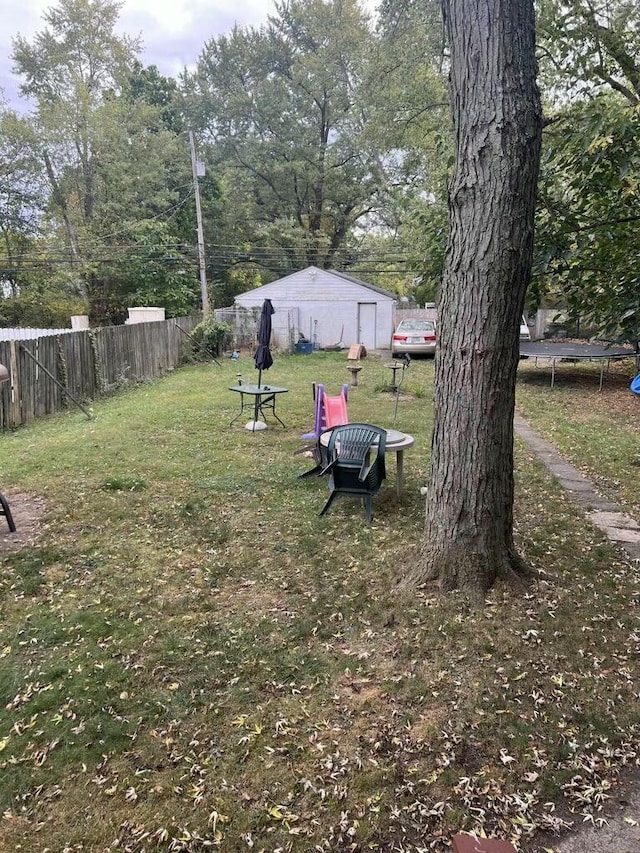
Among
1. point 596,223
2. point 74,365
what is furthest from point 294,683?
point 74,365

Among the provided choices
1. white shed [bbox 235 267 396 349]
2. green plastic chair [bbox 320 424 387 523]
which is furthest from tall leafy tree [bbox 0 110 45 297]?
green plastic chair [bbox 320 424 387 523]

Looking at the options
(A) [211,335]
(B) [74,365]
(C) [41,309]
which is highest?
(C) [41,309]

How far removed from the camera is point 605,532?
412 cm

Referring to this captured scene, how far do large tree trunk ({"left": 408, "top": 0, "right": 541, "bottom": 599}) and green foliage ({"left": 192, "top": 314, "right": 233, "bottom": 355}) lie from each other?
13918 mm

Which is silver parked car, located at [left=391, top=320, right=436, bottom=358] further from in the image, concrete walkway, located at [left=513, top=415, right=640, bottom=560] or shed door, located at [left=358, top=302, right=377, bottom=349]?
concrete walkway, located at [left=513, top=415, right=640, bottom=560]

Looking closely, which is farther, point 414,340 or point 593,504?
point 414,340

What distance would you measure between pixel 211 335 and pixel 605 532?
13910 millimetres

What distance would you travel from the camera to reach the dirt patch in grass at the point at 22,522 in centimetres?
400

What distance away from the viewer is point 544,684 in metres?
2.44

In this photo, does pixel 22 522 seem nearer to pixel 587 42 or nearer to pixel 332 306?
pixel 587 42

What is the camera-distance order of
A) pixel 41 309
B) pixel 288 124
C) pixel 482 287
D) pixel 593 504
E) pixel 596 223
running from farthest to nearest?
pixel 288 124 → pixel 41 309 → pixel 593 504 → pixel 596 223 → pixel 482 287

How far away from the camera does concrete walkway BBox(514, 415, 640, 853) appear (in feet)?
5.69

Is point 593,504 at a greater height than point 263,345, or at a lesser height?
lesser

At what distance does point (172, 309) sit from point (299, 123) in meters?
12.1
